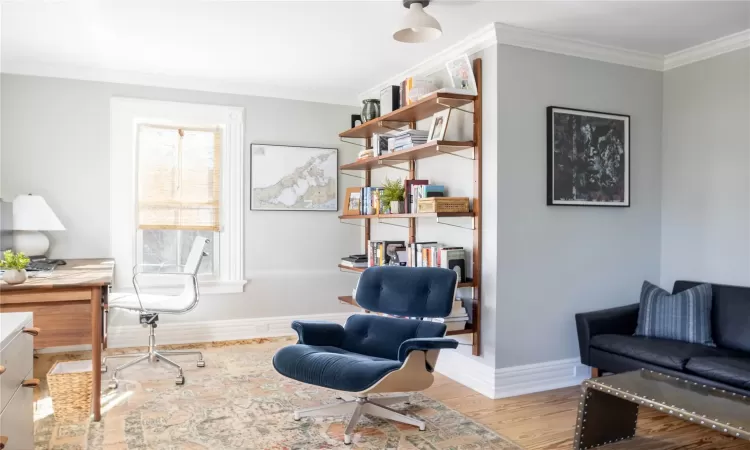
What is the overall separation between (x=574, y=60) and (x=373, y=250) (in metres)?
2.08

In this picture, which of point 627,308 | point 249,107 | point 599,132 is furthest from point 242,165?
point 627,308

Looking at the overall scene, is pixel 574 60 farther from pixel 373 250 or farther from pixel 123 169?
pixel 123 169

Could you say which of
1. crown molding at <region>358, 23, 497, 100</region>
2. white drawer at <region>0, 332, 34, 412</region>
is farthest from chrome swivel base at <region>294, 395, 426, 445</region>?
crown molding at <region>358, 23, 497, 100</region>

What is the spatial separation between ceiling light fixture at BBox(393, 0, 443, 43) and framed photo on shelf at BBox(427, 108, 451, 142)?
74 cm

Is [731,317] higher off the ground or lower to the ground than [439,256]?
lower

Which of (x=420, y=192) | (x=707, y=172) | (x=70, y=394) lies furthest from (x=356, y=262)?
(x=707, y=172)

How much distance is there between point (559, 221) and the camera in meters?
3.78

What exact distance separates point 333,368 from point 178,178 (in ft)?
9.73

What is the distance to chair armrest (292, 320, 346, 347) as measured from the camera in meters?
3.21

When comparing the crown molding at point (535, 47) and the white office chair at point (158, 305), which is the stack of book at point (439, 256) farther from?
the white office chair at point (158, 305)

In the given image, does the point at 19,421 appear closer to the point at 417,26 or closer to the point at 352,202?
the point at 417,26

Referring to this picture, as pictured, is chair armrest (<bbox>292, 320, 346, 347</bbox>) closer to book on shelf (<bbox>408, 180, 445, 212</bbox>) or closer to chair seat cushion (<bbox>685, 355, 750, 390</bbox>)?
book on shelf (<bbox>408, 180, 445, 212</bbox>)

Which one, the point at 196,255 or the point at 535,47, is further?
the point at 196,255

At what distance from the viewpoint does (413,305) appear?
336cm
